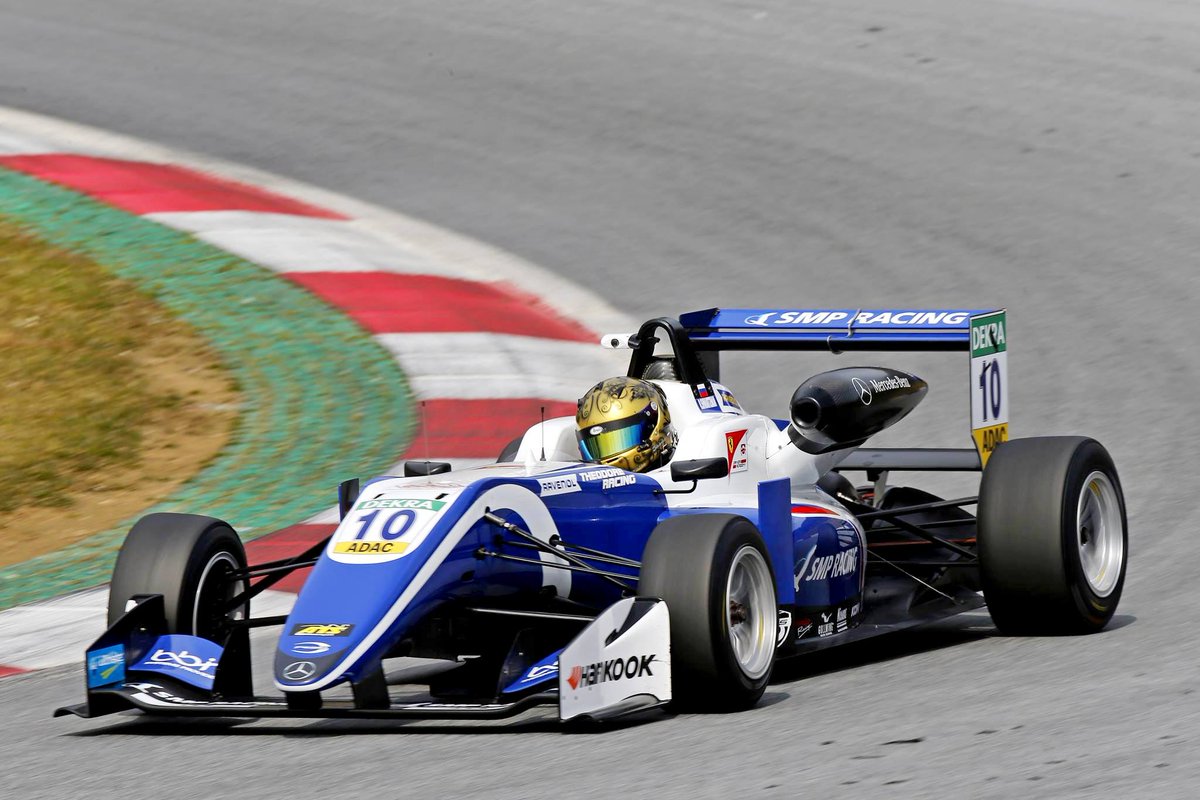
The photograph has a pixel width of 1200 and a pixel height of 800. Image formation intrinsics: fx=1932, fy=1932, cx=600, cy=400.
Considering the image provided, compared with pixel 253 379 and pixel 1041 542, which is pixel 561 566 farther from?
pixel 253 379

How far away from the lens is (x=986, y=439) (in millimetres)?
7914

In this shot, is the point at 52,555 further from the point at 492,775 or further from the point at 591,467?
the point at 492,775

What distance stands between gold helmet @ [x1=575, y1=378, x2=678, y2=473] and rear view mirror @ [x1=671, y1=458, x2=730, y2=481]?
0.24 metres

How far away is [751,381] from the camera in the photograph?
1191cm

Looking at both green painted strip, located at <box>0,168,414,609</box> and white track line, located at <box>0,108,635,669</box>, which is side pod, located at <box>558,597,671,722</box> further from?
green painted strip, located at <box>0,168,414,609</box>

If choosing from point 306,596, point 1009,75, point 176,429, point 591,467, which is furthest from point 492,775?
point 1009,75

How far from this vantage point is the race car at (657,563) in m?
6.01

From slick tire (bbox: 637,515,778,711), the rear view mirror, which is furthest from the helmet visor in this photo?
slick tire (bbox: 637,515,778,711)

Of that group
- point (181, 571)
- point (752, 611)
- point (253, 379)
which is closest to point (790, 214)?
point (253, 379)

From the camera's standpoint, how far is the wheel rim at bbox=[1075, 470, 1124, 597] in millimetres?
7484

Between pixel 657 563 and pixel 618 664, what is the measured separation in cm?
41

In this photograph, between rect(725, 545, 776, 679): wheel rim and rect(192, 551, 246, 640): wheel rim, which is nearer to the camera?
rect(725, 545, 776, 679): wheel rim

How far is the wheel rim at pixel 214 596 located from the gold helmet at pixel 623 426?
1.40 metres

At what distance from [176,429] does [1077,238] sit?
651 cm
